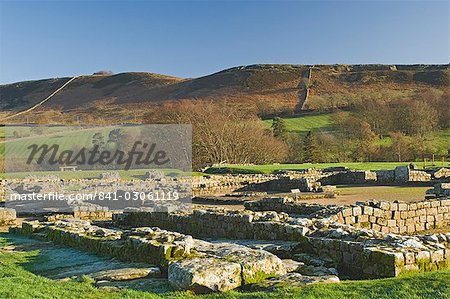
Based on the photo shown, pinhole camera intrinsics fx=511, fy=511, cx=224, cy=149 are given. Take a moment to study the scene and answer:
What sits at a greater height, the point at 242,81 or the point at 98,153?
the point at 242,81

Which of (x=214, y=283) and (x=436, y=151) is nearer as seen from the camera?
(x=214, y=283)

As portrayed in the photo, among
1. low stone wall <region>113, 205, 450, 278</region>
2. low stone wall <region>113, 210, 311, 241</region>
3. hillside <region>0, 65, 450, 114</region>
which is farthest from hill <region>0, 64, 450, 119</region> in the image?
low stone wall <region>113, 205, 450, 278</region>

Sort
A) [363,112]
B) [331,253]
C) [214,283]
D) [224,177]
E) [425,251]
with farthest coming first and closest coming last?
[363,112] → [224,177] → [331,253] → [425,251] → [214,283]

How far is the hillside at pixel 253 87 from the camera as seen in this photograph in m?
105

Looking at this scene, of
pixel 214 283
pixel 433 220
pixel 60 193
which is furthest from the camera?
pixel 60 193

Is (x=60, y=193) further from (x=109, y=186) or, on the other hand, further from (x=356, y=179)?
(x=356, y=179)

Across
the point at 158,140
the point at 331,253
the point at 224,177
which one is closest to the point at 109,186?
the point at 224,177

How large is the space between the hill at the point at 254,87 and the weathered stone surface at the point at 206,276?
85537 mm

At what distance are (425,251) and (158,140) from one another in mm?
49492

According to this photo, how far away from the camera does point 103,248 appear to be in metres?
10.2

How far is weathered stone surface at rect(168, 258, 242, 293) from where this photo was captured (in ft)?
22.3

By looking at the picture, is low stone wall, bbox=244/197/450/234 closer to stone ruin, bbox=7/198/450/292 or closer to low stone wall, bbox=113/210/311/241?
stone ruin, bbox=7/198/450/292

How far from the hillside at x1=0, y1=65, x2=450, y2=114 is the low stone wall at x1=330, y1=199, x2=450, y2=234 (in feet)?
254

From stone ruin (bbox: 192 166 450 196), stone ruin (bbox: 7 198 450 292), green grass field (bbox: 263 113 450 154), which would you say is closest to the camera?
stone ruin (bbox: 7 198 450 292)
